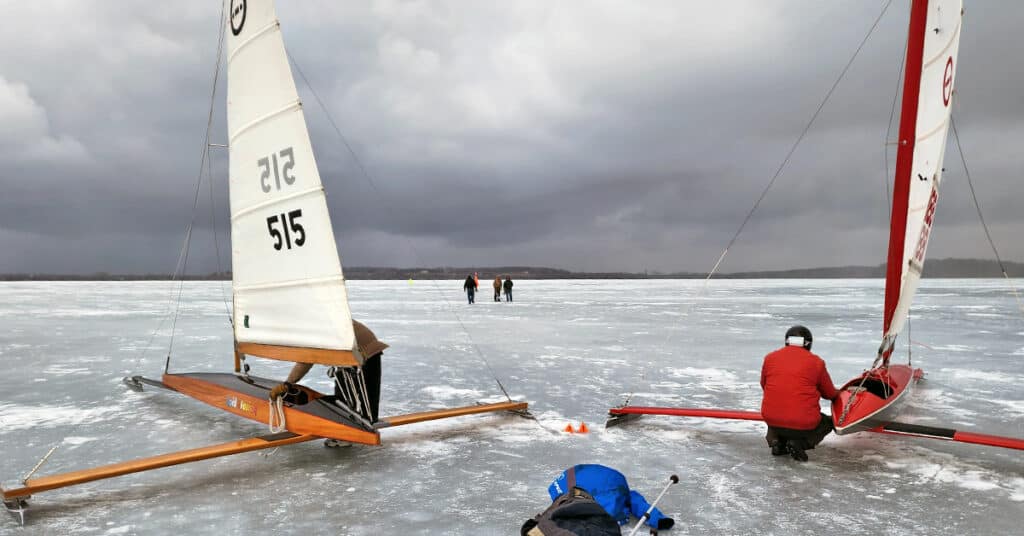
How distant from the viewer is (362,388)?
4277mm

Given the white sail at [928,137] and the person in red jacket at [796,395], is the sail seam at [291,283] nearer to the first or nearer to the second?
the person in red jacket at [796,395]

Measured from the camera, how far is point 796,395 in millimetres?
3850

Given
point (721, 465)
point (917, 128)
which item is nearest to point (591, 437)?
point (721, 465)

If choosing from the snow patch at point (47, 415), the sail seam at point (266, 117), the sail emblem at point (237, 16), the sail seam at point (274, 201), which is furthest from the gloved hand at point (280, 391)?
the sail emblem at point (237, 16)

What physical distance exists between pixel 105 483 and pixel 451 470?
6.99 feet

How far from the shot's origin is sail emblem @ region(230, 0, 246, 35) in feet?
14.7

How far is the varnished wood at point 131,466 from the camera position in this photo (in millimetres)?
3158

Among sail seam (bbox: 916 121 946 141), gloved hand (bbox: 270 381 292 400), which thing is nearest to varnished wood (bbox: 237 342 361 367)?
gloved hand (bbox: 270 381 292 400)

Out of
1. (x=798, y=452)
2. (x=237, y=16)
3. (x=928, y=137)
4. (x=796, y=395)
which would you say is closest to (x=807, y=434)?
(x=798, y=452)

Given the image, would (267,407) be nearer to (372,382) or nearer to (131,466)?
(372,382)

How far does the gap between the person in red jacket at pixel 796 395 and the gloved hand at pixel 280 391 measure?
3.31 m

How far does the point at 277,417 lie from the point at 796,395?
350 centimetres

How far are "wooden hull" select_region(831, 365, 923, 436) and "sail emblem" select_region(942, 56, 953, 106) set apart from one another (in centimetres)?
216

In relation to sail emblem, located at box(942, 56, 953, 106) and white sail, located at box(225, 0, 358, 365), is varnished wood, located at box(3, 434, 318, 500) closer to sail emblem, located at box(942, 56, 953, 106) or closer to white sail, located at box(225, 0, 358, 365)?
white sail, located at box(225, 0, 358, 365)
